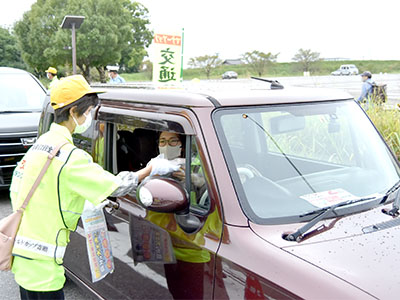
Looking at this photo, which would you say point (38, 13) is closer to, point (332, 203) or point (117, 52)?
point (117, 52)

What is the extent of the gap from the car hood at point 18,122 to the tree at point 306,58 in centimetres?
4946

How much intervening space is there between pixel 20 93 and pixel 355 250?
24.9 feet

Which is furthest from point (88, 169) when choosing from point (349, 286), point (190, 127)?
Result: point (349, 286)

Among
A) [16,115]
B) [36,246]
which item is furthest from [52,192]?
[16,115]

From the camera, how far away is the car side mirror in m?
2.18

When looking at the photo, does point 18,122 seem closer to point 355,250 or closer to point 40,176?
point 40,176

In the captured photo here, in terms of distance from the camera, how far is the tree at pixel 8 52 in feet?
178

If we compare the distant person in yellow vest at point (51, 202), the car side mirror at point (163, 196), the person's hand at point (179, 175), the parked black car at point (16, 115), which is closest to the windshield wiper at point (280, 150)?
the person's hand at point (179, 175)

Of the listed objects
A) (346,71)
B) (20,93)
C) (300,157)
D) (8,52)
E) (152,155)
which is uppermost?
(300,157)

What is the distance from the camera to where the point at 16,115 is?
7.52 m

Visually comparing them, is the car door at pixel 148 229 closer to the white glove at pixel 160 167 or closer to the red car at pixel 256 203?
the red car at pixel 256 203

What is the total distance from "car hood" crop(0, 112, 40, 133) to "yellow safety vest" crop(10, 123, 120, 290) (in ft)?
17.3

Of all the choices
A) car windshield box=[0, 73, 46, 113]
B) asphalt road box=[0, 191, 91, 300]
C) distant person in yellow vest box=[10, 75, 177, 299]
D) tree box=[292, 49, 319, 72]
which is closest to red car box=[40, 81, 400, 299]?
distant person in yellow vest box=[10, 75, 177, 299]

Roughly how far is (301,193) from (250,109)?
0.54 meters
